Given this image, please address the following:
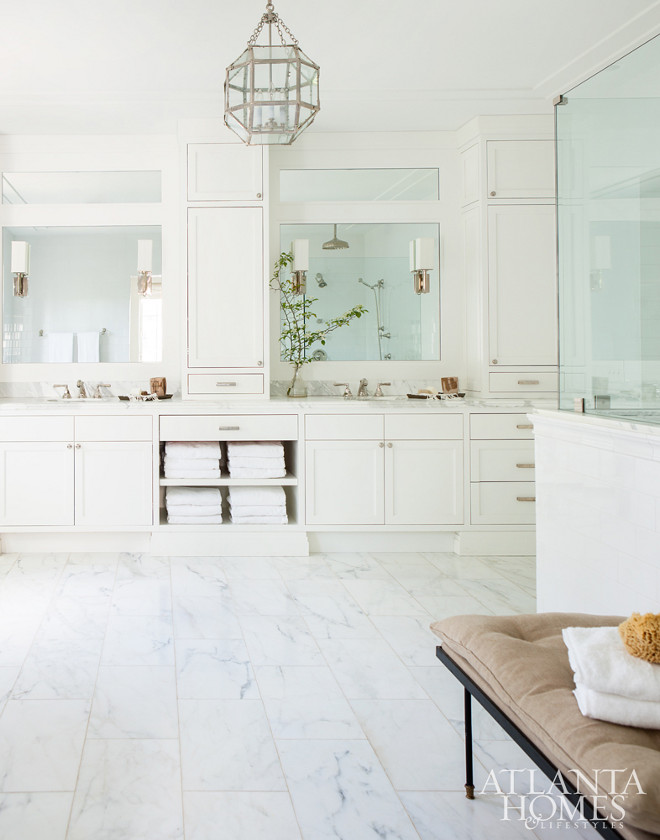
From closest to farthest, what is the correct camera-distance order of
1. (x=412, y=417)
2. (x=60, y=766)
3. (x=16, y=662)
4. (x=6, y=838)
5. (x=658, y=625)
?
1. (x=658, y=625)
2. (x=6, y=838)
3. (x=60, y=766)
4. (x=16, y=662)
5. (x=412, y=417)

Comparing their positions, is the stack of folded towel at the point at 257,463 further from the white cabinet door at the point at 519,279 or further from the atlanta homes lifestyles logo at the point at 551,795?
the atlanta homes lifestyles logo at the point at 551,795

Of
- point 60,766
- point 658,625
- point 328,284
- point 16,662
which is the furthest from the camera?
point 328,284

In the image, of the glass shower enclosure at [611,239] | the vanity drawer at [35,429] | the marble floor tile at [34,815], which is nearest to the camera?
the marble floor tile at [34,815]

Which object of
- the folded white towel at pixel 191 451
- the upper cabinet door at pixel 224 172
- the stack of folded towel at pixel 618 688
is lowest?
the stack of folded towel at pixel 618 688

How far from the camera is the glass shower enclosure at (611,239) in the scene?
2.02m

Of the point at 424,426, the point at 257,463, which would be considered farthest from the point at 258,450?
the point at 424,426

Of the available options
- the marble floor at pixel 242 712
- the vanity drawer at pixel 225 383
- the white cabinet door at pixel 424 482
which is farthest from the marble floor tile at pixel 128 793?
the vanity drawer at pixel 225 383

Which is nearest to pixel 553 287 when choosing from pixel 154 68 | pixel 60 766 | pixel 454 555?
pixel 454 555

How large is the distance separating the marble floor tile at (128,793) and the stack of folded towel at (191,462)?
2183mm

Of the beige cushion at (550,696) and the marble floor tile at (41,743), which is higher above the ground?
the beige cushion at (550,696)

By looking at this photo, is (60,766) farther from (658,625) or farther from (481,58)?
(481,58)

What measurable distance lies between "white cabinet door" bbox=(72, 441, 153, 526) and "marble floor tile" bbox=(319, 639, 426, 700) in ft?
5.64

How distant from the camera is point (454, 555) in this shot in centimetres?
415

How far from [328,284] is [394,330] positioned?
517 mm
